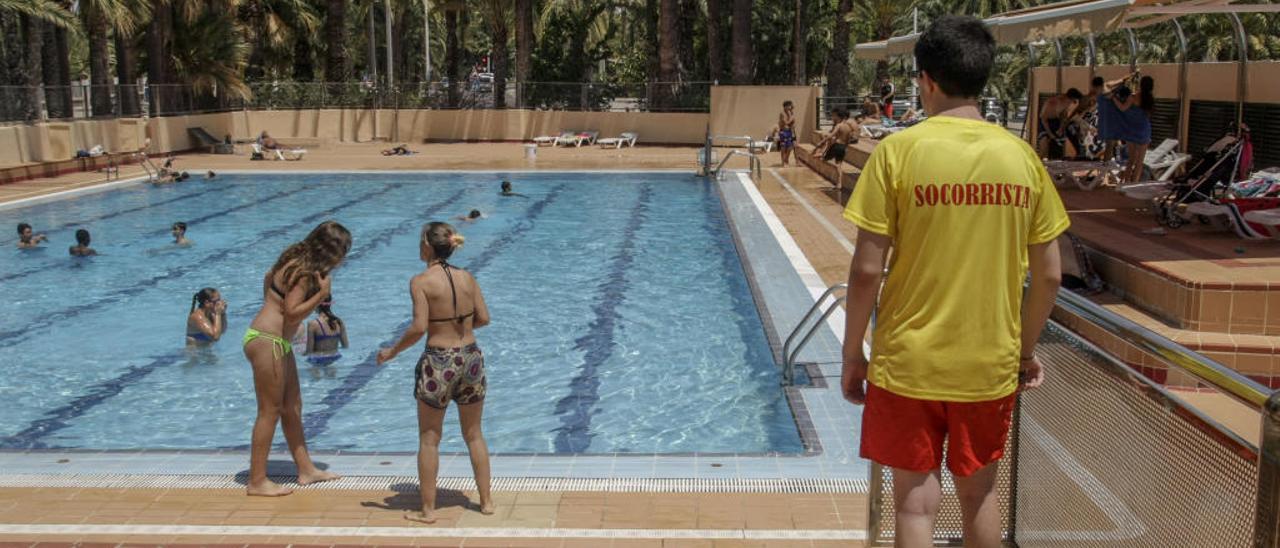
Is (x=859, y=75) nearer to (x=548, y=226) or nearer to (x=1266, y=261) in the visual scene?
(x=548, y=226)

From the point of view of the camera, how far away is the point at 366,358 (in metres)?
9.56

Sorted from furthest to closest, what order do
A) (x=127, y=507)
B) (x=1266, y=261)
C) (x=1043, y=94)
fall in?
(x=1043, y=94) < (x=1266, y=261) < (x=127, y=507)

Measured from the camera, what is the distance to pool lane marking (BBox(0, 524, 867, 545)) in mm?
4465

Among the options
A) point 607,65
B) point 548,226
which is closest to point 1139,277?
point 548,226

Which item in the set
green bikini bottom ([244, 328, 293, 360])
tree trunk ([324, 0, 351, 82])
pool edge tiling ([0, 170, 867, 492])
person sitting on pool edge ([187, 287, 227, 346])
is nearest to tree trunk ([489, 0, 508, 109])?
tree trunk ([324, 0, 351, 82])

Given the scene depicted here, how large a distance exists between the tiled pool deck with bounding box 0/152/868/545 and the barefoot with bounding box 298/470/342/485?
8 centimetres

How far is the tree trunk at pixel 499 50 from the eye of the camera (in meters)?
33.3

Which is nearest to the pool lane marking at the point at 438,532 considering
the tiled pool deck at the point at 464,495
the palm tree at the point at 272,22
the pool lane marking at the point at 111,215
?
the tiled pool deck at the point at 464,495

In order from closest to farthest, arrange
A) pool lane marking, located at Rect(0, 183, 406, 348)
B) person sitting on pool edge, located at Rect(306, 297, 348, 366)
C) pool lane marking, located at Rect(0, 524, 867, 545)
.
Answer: pool lane marking, located at Rect(0, 524, 867, 545) < person sitting on pool edge, located at Rect(306, 297, 348, 366) < pool lane marking, located at Rect(0, 183, 406, 348)

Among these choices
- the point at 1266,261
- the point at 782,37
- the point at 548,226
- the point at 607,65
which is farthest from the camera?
the point at 607,65

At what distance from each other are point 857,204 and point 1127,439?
1.05m

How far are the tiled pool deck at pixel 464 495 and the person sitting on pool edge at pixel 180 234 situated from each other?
9504 mm

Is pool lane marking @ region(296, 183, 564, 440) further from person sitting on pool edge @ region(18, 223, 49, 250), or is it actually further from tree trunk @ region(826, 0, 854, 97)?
tree trunk @ region(826, 0, 854, 97)

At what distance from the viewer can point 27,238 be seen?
14.6 meters
